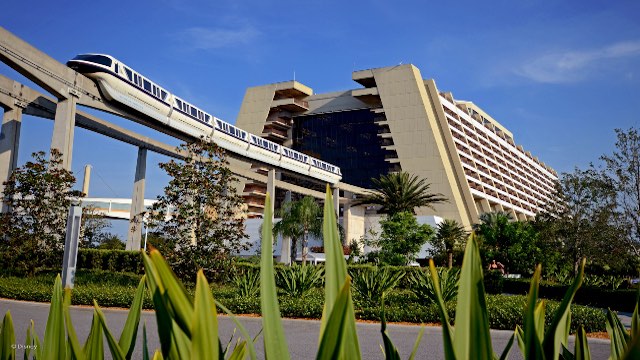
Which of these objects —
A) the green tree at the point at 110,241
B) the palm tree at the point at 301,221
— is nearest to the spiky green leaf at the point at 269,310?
the palm tree at the point at 301,221

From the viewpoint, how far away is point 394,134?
6488 cm

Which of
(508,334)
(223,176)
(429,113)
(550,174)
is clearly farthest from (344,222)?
(550,174)

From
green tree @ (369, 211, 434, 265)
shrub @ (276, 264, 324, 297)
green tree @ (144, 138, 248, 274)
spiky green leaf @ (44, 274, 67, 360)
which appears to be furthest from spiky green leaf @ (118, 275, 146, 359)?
green tree @ (369, 211, 434, 265)

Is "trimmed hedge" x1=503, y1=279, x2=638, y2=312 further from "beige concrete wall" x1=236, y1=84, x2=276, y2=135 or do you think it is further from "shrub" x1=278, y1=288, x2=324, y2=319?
"beige concrete wall" x1=236, y1=84, x2=276, y2=135

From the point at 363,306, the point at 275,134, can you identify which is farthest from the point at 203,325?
the point at 275,134

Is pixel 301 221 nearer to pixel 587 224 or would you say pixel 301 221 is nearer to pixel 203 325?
pixel 587 224

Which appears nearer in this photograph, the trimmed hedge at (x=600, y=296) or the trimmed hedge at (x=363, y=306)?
the trimmed hedge at (x=363, y=306)

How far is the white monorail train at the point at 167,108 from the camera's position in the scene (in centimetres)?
2388

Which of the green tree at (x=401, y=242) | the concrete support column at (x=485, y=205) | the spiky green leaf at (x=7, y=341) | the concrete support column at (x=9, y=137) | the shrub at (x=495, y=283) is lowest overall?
the shrub at (x=495, y=283)

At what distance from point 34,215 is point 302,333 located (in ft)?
45.4

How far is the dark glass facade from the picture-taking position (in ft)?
222

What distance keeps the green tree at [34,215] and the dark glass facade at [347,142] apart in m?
49.1

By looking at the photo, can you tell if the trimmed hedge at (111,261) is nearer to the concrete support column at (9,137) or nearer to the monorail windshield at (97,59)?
the concrete support column at (9,137)

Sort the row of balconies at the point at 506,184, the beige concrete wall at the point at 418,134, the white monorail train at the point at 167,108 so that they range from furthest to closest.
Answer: the row of balconies at the point at 506,184
the beige concrete wall at the point at 418,134
the white monorail train at the point at 167,108
